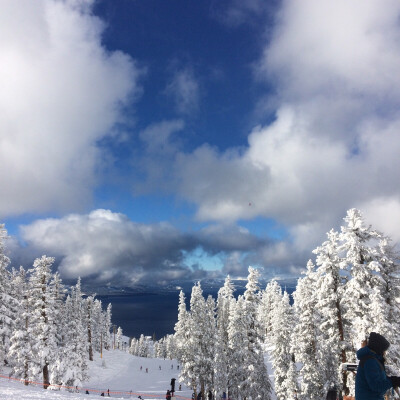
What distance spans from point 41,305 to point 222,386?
94.8 feet

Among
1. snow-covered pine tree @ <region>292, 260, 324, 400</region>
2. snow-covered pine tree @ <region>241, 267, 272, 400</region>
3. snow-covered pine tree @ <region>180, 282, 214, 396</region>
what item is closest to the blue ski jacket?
snow-covered pine tree @ <region>292, 260, 324, 400</region>

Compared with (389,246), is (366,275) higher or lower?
lower

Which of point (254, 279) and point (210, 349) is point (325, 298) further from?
point (210, 349)

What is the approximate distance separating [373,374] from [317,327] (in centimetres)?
2629

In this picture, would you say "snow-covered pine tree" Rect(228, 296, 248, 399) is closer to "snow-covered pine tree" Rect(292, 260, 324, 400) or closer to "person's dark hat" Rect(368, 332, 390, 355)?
"snow-covered pine tree" Rect(292, 260, 324, 400)

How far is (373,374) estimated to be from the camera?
4.34 m

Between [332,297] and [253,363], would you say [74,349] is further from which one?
[332,297]

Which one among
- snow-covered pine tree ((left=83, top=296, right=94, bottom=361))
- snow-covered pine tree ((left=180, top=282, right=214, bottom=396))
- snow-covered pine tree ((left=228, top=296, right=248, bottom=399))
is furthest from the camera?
snow-covered pine tree ((left=83, top=296, right=94, bottom=361))

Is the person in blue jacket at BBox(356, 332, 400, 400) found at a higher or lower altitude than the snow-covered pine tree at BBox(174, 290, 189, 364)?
higher

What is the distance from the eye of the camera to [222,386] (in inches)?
1663

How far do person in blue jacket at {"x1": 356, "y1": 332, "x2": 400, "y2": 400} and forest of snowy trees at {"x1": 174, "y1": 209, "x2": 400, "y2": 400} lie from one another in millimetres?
16114

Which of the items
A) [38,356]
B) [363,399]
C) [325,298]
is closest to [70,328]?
[38,356]

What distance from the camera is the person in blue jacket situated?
14.2ft

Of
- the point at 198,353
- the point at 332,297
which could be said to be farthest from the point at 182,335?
the point at 332,297
